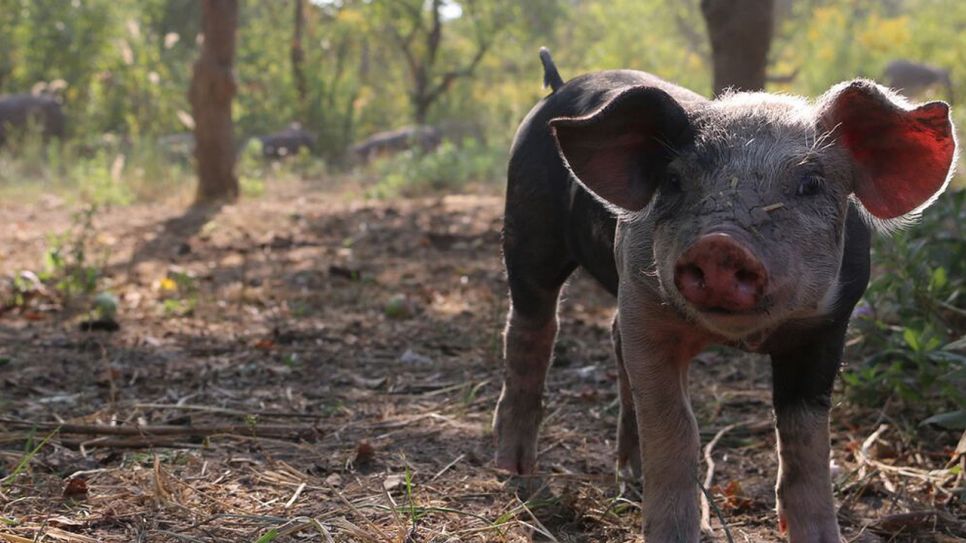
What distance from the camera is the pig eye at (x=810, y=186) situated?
2.52m

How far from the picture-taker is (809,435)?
2.85m

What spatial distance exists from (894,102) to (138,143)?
1176 cm

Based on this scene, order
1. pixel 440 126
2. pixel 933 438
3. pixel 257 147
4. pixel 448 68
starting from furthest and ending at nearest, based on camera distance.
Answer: pixel 448 68, pixel 440 126, pixel 257 147, pixel 933 438

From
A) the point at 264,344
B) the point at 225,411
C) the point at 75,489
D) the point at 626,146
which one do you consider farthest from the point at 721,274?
the point at 264,344

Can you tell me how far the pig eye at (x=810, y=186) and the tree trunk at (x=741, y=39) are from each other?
3.99m

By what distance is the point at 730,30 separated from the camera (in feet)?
21.2

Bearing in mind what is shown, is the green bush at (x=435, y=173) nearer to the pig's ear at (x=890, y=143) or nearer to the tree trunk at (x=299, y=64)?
the tree trunk at (x=299, y=64)

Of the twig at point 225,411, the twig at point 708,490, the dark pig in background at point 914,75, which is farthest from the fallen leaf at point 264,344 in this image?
the dark pig in background at point 914,75

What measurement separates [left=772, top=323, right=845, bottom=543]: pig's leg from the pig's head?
→ 0.76 ft

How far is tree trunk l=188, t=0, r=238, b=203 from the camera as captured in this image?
1007 cm

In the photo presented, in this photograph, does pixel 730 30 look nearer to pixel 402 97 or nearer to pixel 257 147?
pixel 257 147

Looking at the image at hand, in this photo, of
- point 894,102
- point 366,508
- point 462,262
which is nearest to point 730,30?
point 462,262

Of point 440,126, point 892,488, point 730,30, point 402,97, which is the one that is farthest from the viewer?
point 402,97

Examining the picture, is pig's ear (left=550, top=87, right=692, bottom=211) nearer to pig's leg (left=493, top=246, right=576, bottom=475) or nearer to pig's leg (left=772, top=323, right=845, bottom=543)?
pig's leg (left=772, top=323, right=845, bottom=543)
